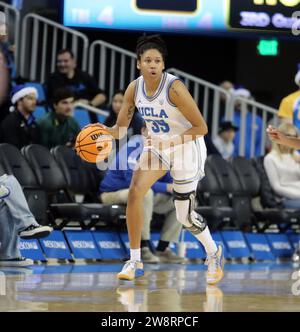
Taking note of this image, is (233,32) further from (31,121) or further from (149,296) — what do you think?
(149,296)

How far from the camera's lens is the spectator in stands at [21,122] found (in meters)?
11.6

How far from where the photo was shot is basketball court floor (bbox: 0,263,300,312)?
6840 mm

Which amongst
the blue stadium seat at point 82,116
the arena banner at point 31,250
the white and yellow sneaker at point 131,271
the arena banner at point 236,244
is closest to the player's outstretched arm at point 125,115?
the white and yellow sneaker at point 131,271

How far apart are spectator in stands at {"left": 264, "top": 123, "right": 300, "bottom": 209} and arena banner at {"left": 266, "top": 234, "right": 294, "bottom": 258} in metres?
0.52

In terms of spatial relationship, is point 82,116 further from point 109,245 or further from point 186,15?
point 109,245

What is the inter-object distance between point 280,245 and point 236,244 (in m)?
0.81

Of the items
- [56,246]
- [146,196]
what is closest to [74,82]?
[146,196]

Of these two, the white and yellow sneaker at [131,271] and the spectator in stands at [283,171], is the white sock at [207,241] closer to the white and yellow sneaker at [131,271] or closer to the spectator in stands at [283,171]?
the white and yellow sneaker at [131,271]

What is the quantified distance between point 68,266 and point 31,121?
2.15m

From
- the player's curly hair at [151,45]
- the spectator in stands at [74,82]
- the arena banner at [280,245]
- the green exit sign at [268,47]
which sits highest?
the player's curly hair at [151,45]

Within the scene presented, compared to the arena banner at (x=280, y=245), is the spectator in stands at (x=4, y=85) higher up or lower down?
higher up

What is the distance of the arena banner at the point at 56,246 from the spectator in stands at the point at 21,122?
1.25 meters

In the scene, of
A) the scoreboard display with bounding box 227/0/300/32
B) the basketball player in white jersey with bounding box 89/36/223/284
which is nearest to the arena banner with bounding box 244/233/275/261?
the scoreboard display with bounding box 227/0/300/32
